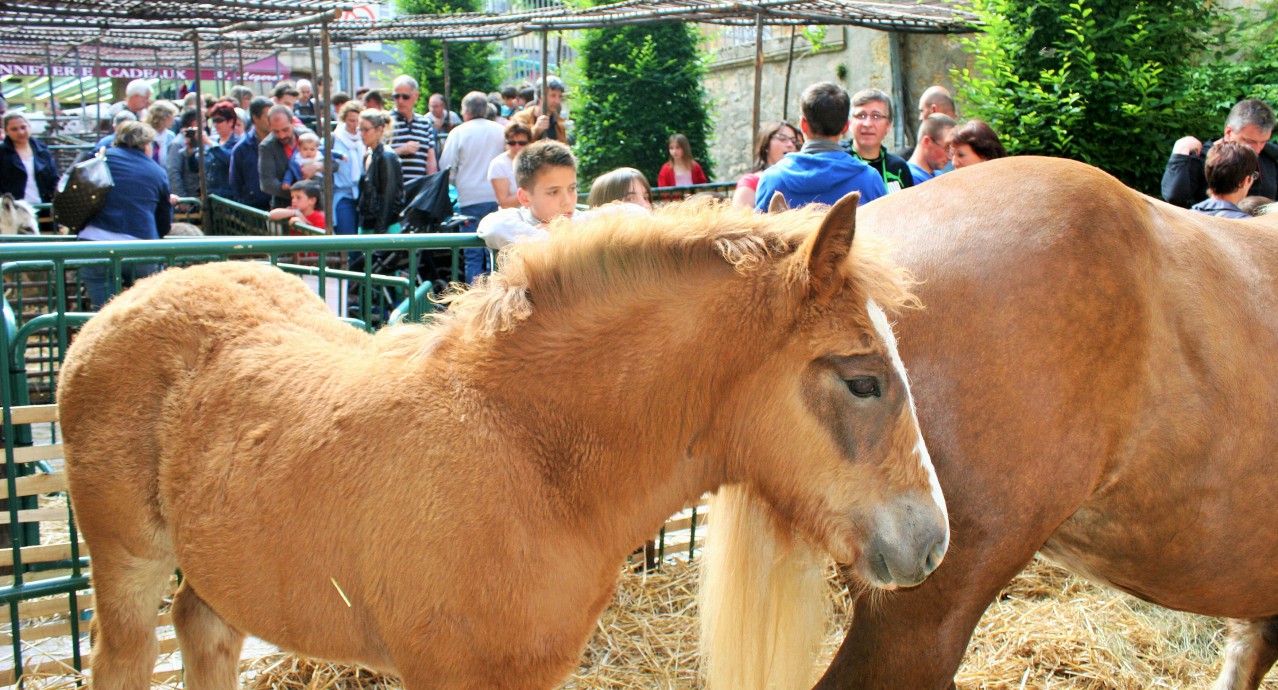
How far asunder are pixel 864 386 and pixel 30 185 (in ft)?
36.5

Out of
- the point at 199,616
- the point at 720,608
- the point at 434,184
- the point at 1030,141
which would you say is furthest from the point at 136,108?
the point at 720,608

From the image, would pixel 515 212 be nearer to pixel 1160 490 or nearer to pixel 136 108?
pixel 1160 490

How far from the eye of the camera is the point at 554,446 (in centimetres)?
218

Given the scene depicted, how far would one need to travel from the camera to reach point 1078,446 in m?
2.52

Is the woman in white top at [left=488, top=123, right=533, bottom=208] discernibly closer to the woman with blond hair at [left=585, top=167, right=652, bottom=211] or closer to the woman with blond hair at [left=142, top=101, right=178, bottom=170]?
the woman with blond hair at [left=585, top=167, right=652, bottom=211]

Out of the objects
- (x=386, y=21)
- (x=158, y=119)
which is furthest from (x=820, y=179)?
(x=386, y=21)

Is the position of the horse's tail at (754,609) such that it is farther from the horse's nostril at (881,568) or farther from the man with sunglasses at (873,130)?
the man with sunglasses at (873,130)

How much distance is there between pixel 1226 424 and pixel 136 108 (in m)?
14.2

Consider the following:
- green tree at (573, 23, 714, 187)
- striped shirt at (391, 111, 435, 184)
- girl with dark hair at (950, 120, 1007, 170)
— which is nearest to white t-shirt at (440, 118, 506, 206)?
striped shirt at (391, 111, 435, 184)

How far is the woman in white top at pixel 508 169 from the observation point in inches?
264

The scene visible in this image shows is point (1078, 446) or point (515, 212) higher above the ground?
point (515, 212)

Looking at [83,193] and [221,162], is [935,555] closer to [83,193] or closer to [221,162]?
[83,193]

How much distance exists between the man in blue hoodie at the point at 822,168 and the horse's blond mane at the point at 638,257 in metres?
1.93

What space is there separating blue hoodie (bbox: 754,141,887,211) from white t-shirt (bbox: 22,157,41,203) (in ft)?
30.7
